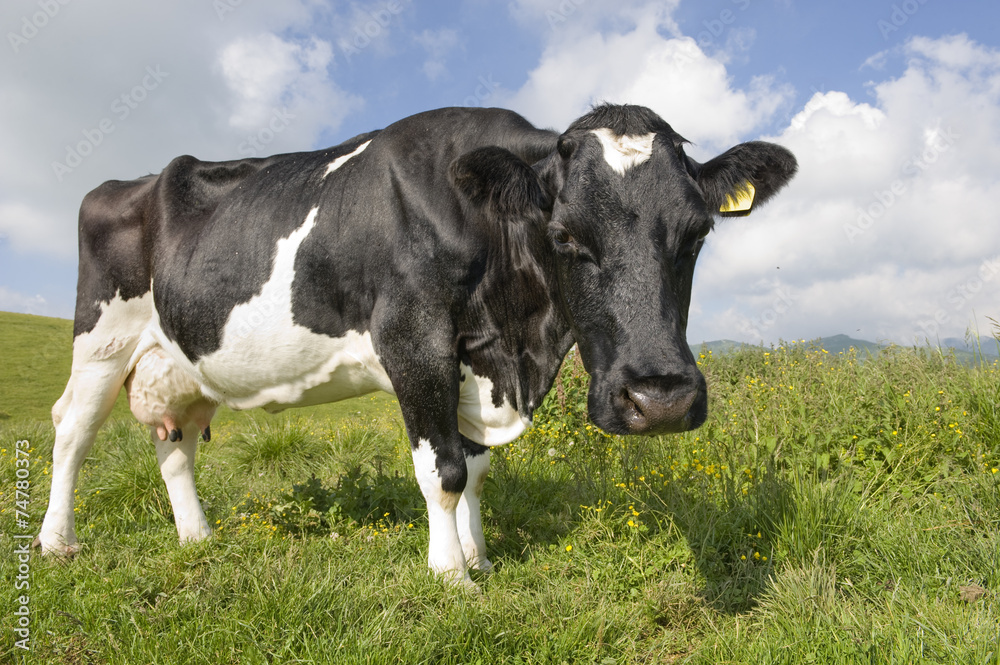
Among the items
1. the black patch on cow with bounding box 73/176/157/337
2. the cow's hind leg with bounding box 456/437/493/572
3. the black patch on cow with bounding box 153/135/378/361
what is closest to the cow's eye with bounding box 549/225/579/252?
the cow's hind leg with bounding box 456/437/493/572

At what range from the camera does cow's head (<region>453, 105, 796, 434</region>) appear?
2623 millimetres

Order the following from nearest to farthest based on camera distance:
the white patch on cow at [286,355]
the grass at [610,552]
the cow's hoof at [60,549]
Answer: the grass at [610,552] → the white patch on cow at [286,355] → the cow's hoof at [60,549]

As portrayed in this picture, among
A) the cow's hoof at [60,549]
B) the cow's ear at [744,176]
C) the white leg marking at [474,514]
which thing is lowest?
the white leg marking at [474,514]

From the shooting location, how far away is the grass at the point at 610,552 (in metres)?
2.79

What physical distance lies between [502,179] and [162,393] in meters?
3.17

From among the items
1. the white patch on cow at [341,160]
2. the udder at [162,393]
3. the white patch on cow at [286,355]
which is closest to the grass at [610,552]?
the udder at [162,393]

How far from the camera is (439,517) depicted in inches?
138

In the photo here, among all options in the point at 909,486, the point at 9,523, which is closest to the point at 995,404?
the point at 909,486

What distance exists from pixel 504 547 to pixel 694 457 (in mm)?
1777

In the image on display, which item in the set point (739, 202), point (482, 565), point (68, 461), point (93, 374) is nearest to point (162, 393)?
point (93, 374)

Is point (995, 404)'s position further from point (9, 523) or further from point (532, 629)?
point (9, 523)

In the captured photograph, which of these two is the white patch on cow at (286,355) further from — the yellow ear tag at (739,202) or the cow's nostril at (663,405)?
the yellow ear tag at (739,202)

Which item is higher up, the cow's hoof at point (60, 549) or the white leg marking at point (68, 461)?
the white leg marking at point (68, 461)

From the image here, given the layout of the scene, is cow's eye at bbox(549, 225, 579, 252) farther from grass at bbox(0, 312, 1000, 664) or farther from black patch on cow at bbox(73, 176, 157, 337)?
black patch on cow at bbox(73, 176, 157, 337)
